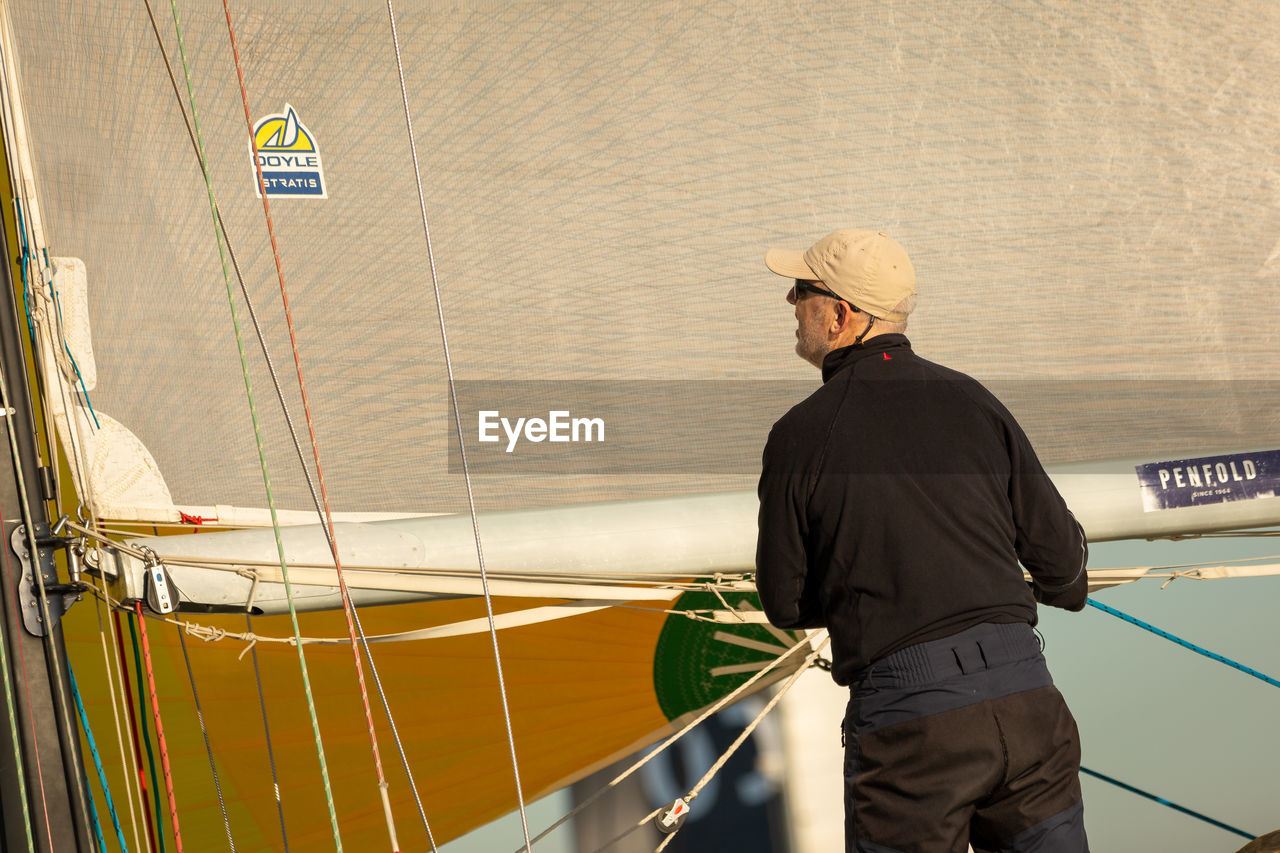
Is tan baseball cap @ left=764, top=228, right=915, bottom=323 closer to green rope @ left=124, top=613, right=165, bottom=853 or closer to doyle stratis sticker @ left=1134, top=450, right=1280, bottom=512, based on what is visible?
doyle stratis sticker @ left=1134, top=450, right=1280, bottom=512

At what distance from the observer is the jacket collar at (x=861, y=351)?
0.79m

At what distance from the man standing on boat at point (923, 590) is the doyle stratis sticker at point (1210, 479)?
55cm

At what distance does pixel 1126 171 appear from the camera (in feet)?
4.32

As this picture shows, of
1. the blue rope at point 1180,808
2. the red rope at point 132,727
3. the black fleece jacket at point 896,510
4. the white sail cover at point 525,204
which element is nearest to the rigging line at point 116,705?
the red rope at point 132,727

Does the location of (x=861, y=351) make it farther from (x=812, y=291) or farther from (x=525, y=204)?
(x=525, y=204)

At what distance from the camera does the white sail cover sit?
1.24 meters

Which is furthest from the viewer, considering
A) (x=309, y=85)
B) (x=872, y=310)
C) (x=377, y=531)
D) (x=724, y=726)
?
(x=724, y=726)

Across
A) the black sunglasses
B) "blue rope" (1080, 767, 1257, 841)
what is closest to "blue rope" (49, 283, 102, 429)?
the black sunglasses

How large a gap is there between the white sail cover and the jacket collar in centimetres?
47

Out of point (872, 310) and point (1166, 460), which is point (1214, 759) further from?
point (872, 310)

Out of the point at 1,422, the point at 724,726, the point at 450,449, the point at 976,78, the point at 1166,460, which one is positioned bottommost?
the point at 724,726

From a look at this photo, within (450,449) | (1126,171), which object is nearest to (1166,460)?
(1126,171)

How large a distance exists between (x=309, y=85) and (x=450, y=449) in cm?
41

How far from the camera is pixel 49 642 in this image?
118cm
